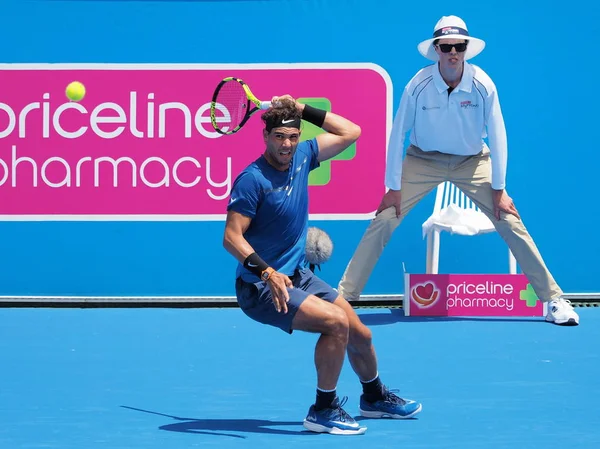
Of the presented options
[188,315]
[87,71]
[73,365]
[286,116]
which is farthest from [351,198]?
[286,116]

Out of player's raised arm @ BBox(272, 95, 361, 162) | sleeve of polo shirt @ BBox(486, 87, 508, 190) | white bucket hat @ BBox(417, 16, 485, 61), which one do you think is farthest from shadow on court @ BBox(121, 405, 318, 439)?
white bucket hat @ BBox(417, 16, 485, 61)

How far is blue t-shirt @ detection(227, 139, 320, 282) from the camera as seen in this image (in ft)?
17.0

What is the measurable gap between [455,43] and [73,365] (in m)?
3.00

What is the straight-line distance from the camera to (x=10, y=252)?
28.5 ft

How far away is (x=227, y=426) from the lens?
523 cm

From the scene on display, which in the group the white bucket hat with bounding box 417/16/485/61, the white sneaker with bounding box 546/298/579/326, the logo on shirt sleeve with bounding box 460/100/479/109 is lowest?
the white sneaker with bounding box 546/298/579/326

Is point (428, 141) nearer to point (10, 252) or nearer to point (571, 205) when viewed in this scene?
point (571, 205)

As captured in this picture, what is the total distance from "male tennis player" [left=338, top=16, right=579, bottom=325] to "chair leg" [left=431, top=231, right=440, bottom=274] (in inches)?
21.2

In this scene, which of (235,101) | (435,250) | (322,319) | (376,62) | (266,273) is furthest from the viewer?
(376,62)

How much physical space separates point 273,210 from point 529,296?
345 cm

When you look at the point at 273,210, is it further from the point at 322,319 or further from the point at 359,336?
the point at 359,336

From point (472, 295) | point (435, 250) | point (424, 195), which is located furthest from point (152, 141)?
point (472, 295)

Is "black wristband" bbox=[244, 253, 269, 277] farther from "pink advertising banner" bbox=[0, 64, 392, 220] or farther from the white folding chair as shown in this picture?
"pink advertising banner" bbox=[0, 64, 392, 220]

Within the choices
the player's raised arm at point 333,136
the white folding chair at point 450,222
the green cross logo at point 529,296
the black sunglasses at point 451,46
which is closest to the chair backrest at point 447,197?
the white folding chair at point 450,222
